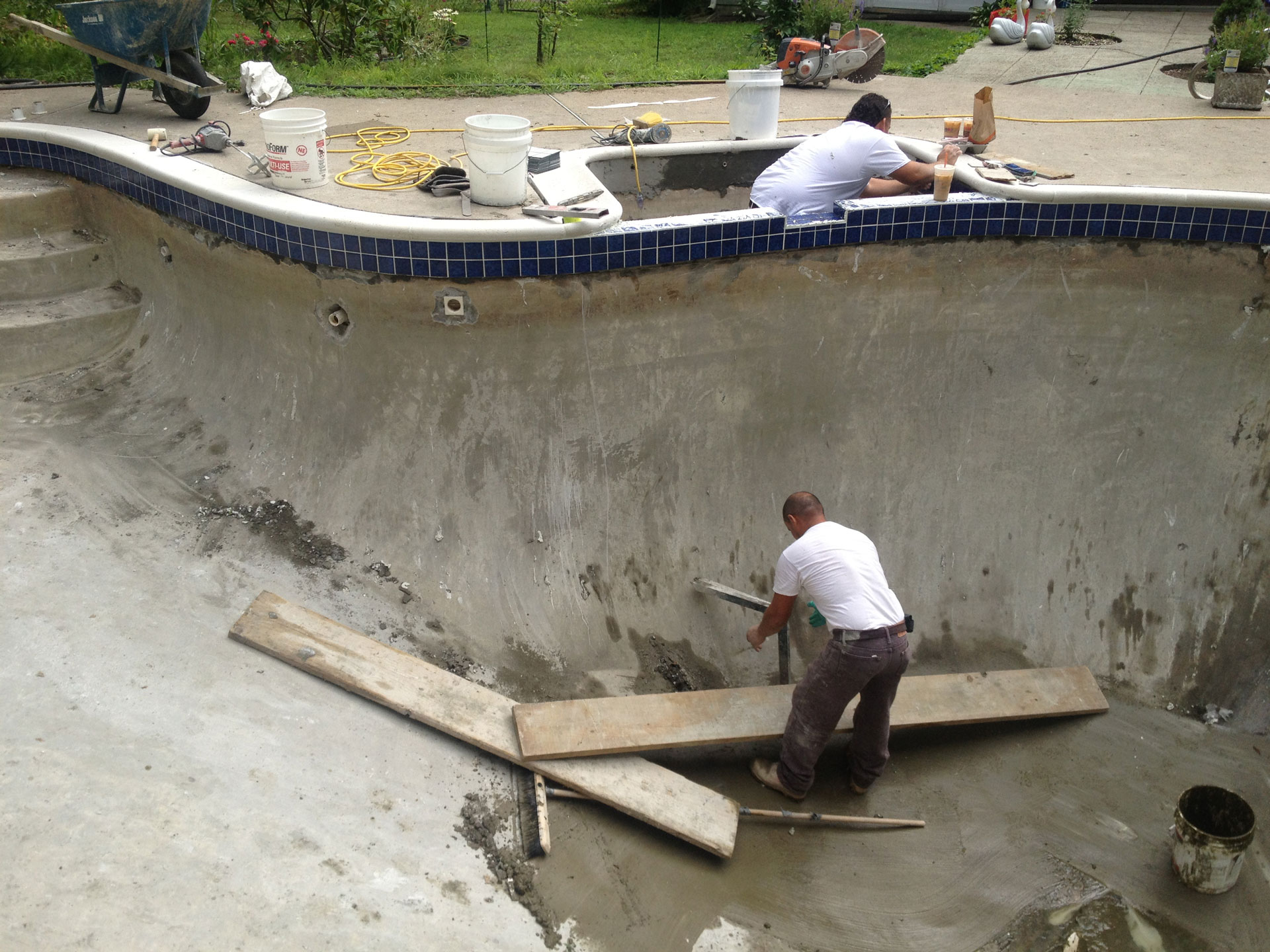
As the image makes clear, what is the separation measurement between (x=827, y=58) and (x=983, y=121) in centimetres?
289

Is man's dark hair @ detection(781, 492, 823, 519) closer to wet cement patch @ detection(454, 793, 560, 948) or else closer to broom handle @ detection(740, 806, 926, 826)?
broom handle @ detection(740, 806, 926, 826)

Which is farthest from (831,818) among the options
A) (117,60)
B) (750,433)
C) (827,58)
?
(827,58)

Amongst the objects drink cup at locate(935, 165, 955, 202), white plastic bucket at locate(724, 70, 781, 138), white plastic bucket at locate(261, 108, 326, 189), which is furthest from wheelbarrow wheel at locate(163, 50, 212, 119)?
drink cup at locate(935, 165, 955, 202)

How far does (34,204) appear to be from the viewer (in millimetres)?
5832

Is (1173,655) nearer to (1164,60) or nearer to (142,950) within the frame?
(142,950)

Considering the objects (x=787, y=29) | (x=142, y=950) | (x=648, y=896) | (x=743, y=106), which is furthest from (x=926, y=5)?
(x=142, y=950)

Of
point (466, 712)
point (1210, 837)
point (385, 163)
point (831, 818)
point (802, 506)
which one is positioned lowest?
point (831, 818)

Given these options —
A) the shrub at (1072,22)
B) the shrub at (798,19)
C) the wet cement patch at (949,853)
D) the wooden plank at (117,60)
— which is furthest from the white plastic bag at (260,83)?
the shrub at (1072,22)

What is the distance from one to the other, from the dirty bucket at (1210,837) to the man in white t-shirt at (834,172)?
10.9 ft

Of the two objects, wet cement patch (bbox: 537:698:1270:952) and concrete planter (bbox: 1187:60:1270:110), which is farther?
concrete planter (bbox: 1187:60:1270:110)

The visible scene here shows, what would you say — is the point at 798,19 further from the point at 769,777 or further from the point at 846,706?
the point at 769,777

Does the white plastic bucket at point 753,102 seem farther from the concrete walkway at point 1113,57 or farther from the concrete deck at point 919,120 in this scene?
the concrete walkway at point 1113,57

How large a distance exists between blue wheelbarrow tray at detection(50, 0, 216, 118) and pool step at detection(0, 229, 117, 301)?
1232 mm

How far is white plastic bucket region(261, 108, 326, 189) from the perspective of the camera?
505cm
